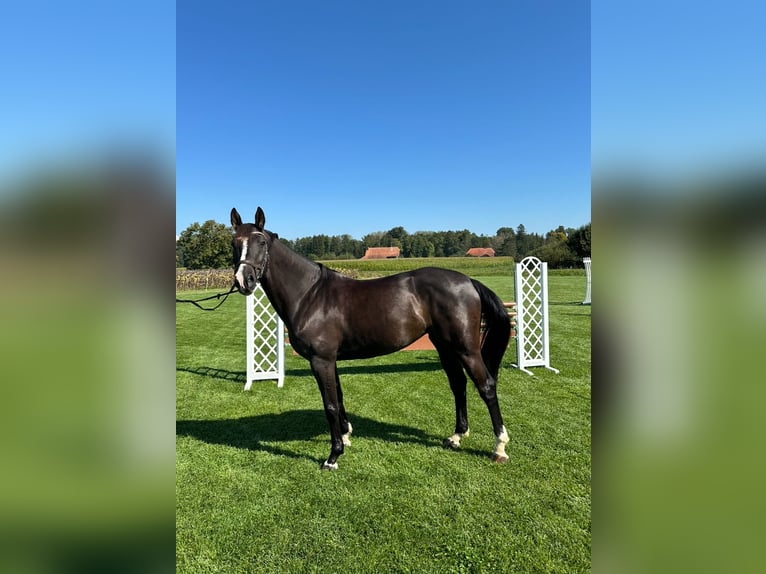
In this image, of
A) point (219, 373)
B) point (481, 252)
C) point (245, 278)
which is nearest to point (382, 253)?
point (481, 252)

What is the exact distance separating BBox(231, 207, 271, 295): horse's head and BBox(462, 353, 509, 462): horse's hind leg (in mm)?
1942

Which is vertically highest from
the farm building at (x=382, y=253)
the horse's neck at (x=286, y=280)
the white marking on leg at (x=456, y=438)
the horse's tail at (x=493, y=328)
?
the farm building at (x=382, y=253)

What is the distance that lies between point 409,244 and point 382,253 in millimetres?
3633

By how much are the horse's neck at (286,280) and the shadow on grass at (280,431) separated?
132 centimetres

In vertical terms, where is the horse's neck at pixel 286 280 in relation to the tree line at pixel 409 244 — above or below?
below

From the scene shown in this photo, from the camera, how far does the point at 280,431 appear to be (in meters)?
4.20

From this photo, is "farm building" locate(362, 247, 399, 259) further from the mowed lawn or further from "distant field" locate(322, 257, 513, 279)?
the mowed lawn

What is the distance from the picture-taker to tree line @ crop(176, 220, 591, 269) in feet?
94.4

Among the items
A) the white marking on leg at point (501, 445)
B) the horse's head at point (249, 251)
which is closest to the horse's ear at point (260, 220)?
the horse's head at point (249, 251)

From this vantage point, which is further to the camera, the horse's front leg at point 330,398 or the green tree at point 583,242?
the horse's front leg at point 330,398

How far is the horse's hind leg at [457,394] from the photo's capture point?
375 centimetres

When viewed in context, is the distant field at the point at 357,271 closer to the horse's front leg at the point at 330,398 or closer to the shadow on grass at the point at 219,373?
the shadow on grass at the point at 219,373
